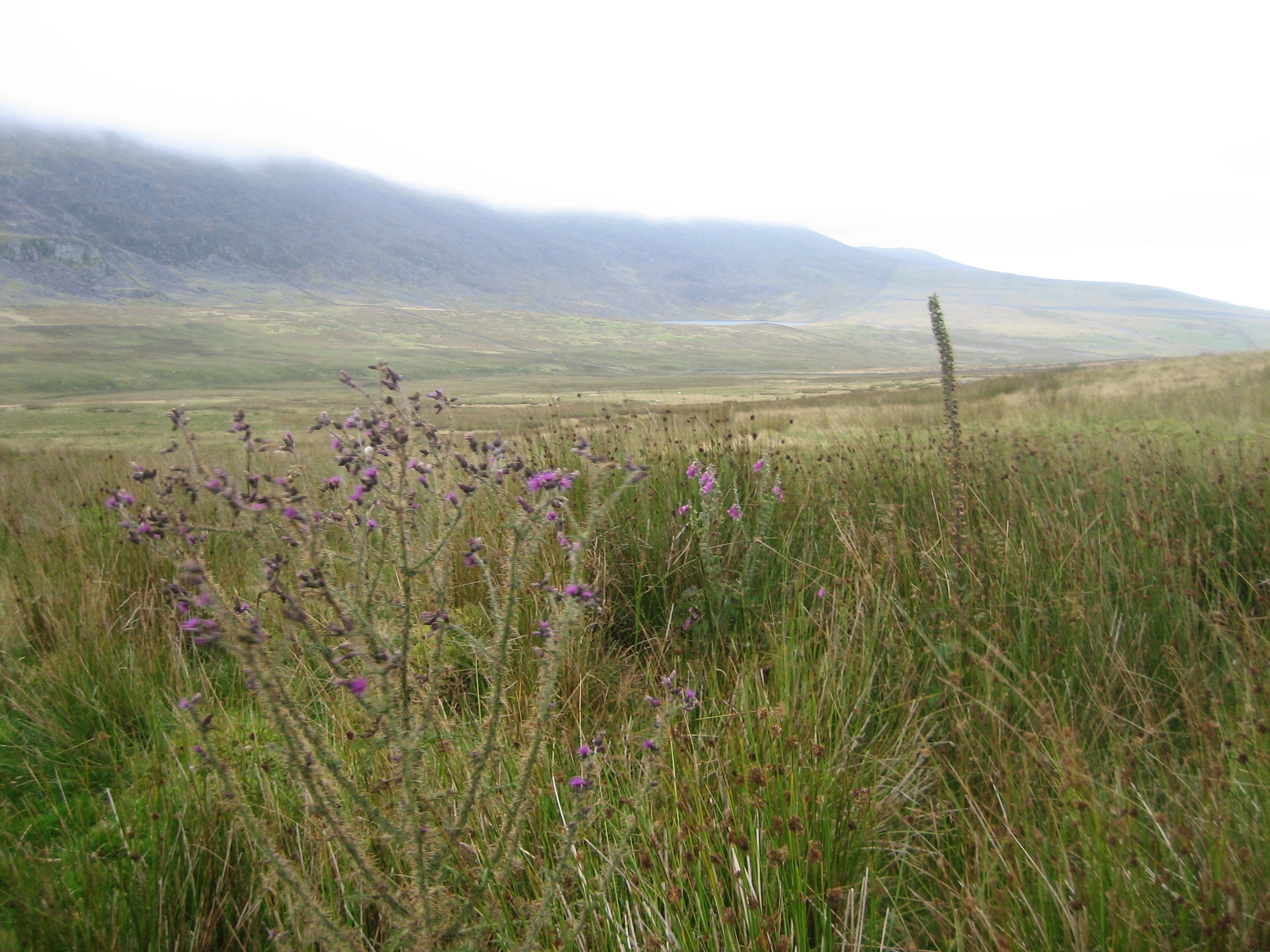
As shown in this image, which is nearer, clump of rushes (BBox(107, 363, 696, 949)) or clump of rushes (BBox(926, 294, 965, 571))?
clump of rushes (BBox(107, 363, 696, 949))

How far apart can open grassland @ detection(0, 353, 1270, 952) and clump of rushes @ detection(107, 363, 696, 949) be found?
0.04 meters

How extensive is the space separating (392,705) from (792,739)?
954mm

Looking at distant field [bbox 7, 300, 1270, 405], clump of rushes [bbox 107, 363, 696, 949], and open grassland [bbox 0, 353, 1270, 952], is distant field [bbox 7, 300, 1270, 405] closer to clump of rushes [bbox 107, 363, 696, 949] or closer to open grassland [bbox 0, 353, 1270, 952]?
open grassland [bbox 0, 353, 1270, 952]

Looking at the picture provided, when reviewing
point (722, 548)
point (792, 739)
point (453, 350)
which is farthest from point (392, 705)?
point (453, 350)

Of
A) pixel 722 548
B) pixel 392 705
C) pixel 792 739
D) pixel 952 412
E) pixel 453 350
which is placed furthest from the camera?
pixel 453 350

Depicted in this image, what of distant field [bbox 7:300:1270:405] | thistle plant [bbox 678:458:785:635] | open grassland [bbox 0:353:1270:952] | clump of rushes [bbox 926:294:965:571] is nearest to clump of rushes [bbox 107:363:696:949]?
open grassland [bbox 0:353:1270:952]

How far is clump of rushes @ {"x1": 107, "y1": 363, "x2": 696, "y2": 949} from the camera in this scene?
3.79 feet

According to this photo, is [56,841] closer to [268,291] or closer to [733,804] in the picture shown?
[733,804]

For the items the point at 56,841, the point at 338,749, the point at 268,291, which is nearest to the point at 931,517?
the point at 338,749

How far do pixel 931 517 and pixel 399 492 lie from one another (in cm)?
338

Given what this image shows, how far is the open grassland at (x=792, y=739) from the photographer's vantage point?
1383 millimetres

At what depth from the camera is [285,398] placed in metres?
49.7

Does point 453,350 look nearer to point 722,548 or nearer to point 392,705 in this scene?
point 722,548

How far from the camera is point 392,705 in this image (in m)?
1.17
